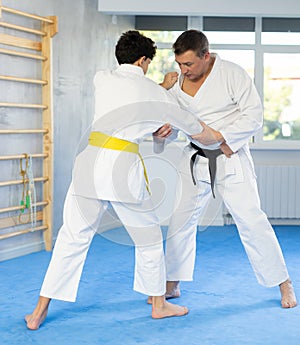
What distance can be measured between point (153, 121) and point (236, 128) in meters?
0.49

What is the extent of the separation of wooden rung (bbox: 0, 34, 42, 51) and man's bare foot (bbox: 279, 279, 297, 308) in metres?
2.62

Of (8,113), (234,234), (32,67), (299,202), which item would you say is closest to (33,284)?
(8,113)

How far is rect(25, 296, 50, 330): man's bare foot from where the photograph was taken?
9.82ft

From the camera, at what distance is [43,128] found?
5039 millimetres

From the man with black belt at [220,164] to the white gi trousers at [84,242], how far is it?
361 millimetres

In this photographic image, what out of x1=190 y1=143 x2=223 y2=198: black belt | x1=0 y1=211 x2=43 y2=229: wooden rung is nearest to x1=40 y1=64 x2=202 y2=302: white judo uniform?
x1=190 y1=143 x2=223 y2=198: black belt

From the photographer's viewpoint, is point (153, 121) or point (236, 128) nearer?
point (153, 121)

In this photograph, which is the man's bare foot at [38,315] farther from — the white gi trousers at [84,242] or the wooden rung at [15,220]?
the wooden rung at [15,220]

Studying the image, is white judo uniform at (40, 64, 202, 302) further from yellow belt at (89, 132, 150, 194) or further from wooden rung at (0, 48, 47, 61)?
wooden rung at (0, 48, 47, 61)

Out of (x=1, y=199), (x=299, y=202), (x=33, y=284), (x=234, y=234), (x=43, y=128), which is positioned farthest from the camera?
(x=299, y=202)

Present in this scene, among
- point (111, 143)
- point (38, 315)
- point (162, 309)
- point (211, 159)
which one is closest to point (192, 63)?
point (211, 159)

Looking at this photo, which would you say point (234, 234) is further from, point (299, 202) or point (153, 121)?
point (153, 121)

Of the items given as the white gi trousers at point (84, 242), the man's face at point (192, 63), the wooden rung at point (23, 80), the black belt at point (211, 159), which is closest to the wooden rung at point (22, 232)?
the wooden rung at point (23, 80)

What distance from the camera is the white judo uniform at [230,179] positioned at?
10.7ft
